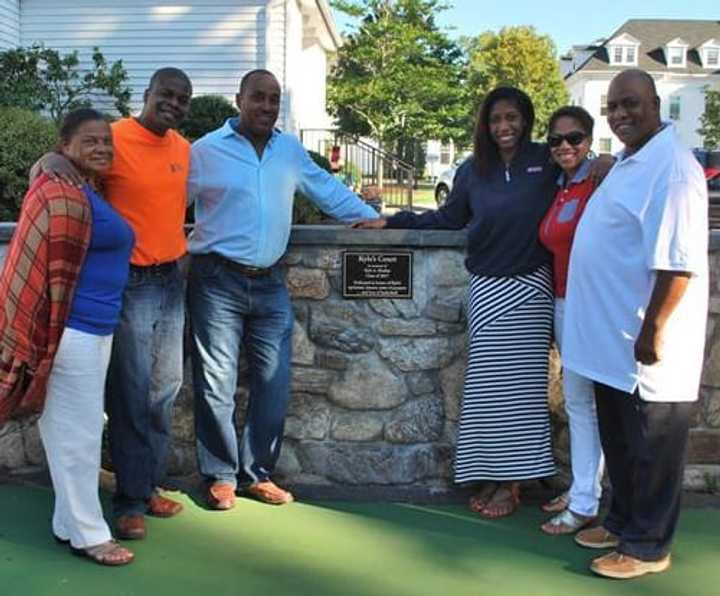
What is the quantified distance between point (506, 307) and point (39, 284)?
208cm

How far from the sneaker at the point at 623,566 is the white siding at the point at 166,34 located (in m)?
13.1

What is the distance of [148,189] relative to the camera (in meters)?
3.79

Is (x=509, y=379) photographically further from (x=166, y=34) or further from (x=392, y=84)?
(x=392, y=84)

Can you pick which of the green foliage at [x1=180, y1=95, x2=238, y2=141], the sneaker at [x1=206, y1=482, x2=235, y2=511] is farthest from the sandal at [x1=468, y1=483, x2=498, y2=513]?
the green foliage at [x1=180, y1=95, x2=238, y2=141]

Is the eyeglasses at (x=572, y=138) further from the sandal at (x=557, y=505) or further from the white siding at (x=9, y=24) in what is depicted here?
the white siding at (x=9, y=24)

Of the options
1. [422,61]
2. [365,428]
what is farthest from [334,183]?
[422,61]

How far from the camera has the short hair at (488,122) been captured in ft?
13.5

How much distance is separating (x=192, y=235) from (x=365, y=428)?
53.7 inches

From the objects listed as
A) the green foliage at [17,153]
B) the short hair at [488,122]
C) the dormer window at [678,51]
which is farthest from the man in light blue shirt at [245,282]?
the dormer window at [678,51]

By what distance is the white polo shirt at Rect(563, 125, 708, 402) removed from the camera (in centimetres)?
326

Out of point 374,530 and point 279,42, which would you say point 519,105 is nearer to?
point 374,530

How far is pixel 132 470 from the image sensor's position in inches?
155

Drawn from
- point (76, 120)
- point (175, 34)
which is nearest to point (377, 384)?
point (76, 120)

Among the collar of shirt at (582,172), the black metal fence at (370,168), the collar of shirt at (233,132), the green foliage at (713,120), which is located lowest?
the collar of shirt at (582,172)
